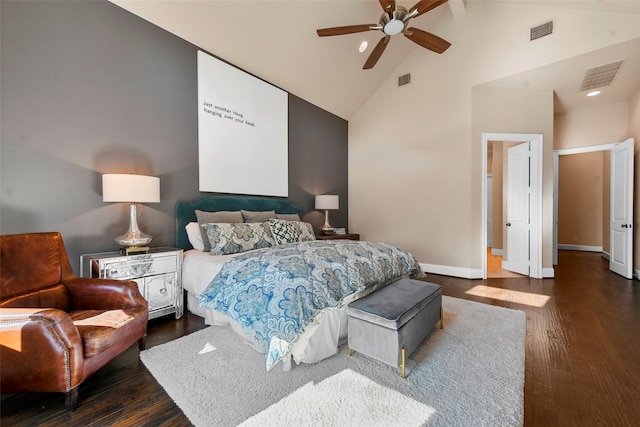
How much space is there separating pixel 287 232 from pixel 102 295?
1.90 m

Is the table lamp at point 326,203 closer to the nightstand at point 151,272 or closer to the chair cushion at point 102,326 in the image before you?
the nightstand at point 151,272

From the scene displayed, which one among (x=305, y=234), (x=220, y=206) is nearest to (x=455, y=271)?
(x=305, y=234)

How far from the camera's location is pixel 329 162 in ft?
17.9

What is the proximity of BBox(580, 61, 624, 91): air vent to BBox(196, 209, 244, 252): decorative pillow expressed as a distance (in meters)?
5.41

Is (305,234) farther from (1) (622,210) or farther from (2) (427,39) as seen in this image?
(1) (622,210)

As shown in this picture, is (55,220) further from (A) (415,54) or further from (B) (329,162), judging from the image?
(A) (415,54)

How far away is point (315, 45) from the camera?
396 cm

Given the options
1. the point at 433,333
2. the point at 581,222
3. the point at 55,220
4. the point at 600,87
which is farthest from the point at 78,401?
the point at 581,222

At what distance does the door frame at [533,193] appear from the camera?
4316 mm

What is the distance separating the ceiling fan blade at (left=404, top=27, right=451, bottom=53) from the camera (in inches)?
117

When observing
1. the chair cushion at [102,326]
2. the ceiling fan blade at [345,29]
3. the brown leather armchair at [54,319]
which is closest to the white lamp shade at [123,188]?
the brown leather armchair at [54,319]

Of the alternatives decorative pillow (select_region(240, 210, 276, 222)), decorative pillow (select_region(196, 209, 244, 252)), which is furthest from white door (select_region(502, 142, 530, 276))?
decorative pillow (select_region(196, 209, 244, 252))

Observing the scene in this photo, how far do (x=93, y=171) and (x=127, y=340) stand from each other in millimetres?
1684

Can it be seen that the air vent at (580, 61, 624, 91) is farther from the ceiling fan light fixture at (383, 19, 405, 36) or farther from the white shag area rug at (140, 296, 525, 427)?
the white shag area rug at (140, 296, 525, 427)
